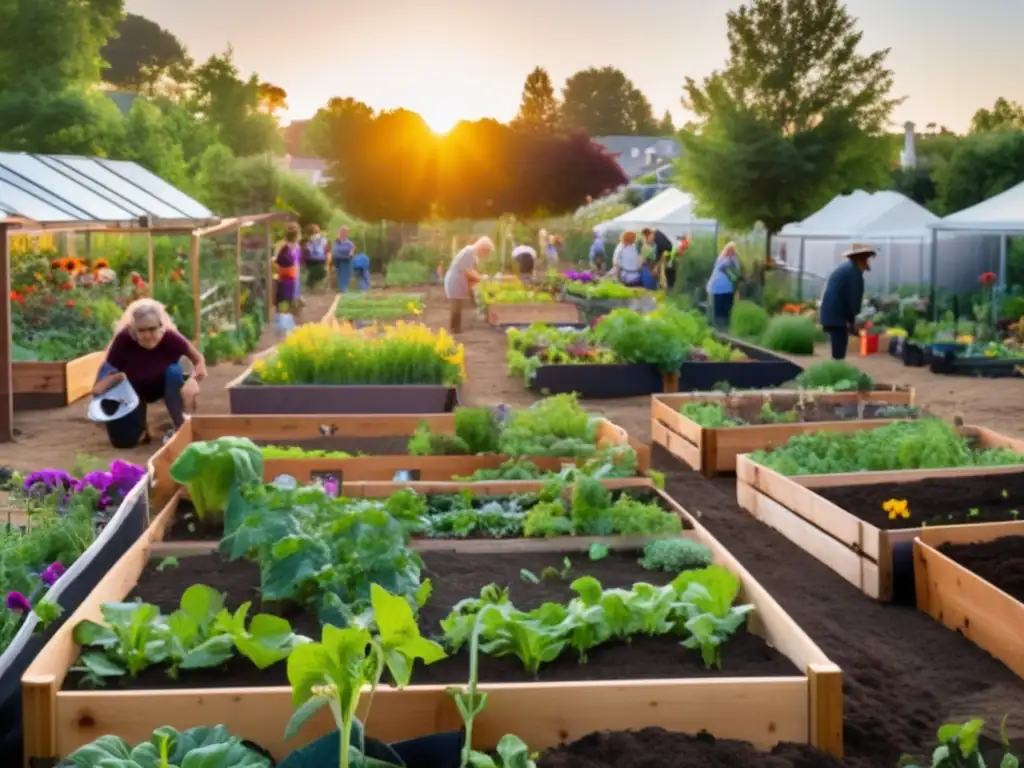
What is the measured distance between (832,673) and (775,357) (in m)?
10.2

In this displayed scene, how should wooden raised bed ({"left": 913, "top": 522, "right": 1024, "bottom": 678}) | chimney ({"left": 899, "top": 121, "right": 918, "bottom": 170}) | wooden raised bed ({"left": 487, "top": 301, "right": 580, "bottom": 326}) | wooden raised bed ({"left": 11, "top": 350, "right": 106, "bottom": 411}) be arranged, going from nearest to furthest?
wooden raised bed ({"left": 913, "top": 522, "right": 1024, "bottom": 678})
wooden raised bed ({"left": 11, "top": 350, "right": 106, "bottom": 411})
wooden raised bed ({"left": 487, "top": 301, "right": 580, "bottom": 326})
chimney ({"left": 899, "top": 121, "right": 918, "bottom": 170})

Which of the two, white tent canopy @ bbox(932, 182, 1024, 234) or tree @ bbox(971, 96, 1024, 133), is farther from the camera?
tree @ bbox(971, 96, 1024, 133)

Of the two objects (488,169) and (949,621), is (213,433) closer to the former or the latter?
(949,621)

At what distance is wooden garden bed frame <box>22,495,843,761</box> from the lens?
12.5 feet

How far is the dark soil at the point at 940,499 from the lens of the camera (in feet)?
21.9

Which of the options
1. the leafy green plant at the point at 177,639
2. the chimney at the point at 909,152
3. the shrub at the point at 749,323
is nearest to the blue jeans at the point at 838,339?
the shrub at the point at 749,323

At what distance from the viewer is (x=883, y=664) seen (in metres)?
5.27

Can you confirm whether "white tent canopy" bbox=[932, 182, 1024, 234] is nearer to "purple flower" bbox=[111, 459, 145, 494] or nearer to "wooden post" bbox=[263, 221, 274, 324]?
"wooden post" bbox=[263, 221, 274, 324]

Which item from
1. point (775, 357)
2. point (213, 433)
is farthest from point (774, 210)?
point (213, 433)

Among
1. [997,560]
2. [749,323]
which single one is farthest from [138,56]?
[997,560]

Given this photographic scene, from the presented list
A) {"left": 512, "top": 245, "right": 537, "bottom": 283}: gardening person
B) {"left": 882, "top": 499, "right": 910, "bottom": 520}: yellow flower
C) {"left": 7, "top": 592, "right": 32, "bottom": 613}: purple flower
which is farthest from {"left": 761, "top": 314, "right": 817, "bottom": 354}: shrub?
{"left": 7, "top": 592, "right": 32, "bottom": 613}: purple flower

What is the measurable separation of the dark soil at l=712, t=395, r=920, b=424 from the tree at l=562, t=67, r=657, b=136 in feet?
339

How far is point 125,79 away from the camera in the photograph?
8619 cm

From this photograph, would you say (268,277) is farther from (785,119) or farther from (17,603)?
(17,603)
